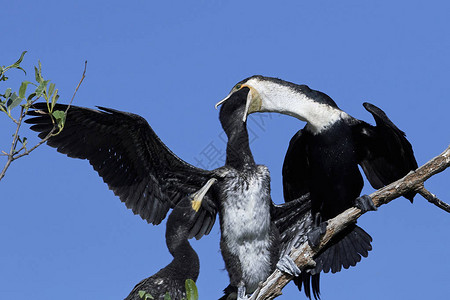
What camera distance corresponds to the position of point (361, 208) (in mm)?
5113

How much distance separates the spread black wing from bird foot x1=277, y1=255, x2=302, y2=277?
4.25 ft

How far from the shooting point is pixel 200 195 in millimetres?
5961

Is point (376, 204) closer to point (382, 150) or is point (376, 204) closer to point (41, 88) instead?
point (382, 150)

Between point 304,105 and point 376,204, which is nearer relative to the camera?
point 376,204

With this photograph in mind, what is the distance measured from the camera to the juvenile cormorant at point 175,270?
5516mm

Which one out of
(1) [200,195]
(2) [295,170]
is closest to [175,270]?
(1) [200,195]

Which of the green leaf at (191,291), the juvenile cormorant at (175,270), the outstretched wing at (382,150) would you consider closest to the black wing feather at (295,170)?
the outstretched wing at (382,150)

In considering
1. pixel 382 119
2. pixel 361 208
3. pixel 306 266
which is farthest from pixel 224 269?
pixel 382 119

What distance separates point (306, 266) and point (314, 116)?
120cm

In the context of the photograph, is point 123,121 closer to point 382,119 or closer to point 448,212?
point 382,119

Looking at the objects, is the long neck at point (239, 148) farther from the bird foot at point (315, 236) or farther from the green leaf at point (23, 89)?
the green leaf at point (23, 89)

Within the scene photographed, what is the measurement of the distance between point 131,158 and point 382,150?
6.91 ft

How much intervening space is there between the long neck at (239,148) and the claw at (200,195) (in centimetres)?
23

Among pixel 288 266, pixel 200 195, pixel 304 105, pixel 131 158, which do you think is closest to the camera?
pixel 288 266
